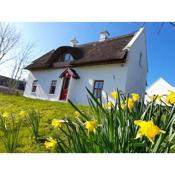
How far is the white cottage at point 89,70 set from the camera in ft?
15.1

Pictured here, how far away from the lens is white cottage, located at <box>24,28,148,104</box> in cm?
462

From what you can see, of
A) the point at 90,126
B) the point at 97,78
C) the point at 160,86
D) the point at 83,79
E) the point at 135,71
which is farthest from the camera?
the point at 83,79

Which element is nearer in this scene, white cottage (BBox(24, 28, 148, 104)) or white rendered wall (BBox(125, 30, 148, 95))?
white rendered wall (BBox(125, 30, 148, 95))

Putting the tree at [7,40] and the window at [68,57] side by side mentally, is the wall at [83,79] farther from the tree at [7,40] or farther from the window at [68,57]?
the tree at [7,40]

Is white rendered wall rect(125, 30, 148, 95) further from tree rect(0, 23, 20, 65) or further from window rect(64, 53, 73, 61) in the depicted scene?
tree rect(0, 23, 20, 65)

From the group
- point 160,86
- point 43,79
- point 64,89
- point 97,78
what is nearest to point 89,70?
point 97,78

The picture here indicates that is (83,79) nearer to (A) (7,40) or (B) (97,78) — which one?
(B) (97,78)


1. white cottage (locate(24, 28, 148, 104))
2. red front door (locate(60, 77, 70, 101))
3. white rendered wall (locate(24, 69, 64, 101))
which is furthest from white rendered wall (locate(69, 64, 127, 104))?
white rendered wall (locate(24, 69, 64, 101))

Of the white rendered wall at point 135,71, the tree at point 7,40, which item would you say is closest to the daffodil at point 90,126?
the tree at point 7,40

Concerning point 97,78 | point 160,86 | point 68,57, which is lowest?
point 160,86

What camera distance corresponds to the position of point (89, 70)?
19.1 feet
